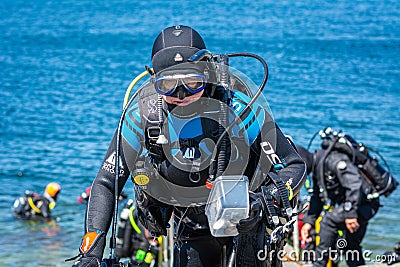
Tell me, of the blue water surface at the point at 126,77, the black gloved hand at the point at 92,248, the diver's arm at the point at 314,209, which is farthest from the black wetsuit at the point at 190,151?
the blue water surface at the point at 126,77

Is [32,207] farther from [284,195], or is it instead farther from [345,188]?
[284,195]

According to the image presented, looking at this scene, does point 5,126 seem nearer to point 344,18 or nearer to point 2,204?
point 2,204

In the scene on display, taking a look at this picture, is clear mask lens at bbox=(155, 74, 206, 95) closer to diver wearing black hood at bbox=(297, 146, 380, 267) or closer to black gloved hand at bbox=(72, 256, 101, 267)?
black gloved hand at bbox=(72, 256, 101, 267)

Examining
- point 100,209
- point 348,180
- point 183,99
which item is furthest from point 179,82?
point 348,180

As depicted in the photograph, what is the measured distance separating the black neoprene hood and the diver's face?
0.47 feet

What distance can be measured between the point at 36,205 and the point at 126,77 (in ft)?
45.7

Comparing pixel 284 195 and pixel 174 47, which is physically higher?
pixel 174 47

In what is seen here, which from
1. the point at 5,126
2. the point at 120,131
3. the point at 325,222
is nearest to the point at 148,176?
the point at 120,131

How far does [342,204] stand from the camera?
7.16m

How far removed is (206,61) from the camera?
3389 mm

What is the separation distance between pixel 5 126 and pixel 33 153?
9.80 feet

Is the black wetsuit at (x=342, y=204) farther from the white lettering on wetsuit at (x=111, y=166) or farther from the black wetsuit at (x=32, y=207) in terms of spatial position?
the black wetsuit at (x=32, y=207)

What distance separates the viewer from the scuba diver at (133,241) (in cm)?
759

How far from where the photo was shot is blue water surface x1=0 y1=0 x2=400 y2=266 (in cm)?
1216
